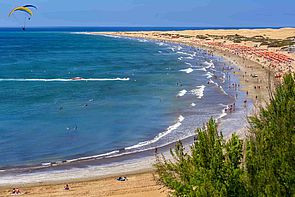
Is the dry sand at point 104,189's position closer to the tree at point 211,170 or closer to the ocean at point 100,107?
the ocean at point 100,107

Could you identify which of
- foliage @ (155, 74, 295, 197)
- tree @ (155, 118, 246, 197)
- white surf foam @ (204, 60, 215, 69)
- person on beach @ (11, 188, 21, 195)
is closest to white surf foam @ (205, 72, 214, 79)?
white surf foam @ (204, 60, 215, 69)

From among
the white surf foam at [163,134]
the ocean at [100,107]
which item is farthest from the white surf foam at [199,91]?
the white surf foam at [163,134]

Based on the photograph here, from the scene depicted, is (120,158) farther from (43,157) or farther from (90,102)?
(90,102)

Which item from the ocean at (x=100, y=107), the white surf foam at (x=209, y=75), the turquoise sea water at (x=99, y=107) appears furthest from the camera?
the white surf foam at (x=209, y=75)

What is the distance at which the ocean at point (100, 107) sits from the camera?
36.7 m

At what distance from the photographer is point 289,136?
49.8 ft

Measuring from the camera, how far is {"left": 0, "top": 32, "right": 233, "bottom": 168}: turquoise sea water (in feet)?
122

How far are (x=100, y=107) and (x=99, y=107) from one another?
0.38 feet

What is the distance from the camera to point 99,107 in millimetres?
52500

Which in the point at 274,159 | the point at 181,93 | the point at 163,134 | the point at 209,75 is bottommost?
the point at 163,134

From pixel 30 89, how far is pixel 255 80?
33.4m

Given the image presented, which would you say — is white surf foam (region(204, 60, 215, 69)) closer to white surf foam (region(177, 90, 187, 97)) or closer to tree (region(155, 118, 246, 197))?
white surf foam (region(177, 90, 187, 97))

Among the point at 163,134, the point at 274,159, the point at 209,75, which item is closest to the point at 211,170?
the point at 274,159

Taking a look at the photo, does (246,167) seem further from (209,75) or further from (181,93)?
(209,75)
